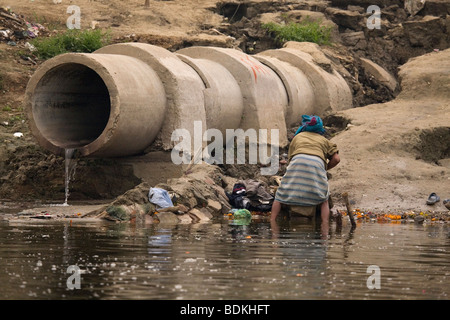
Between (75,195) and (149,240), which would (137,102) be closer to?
(75,195)

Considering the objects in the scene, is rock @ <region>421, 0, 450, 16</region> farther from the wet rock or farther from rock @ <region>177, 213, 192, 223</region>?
the wet rock

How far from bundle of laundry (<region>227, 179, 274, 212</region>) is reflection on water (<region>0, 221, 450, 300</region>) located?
1931mm

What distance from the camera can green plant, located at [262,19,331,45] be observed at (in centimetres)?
2212

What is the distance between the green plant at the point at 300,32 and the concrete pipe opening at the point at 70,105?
7.31 m

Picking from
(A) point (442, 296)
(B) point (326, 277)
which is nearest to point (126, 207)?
(B) point (326, 277)

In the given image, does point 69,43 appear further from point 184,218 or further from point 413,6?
point 413,6

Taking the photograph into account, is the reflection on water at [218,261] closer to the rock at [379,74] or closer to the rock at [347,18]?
the rock at [379,74]

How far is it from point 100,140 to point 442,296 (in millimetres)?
7919

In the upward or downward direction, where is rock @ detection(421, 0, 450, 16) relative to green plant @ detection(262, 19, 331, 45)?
upward

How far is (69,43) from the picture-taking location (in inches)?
747

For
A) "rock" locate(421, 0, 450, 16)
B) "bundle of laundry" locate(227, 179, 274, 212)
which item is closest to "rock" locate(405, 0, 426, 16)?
"rock" locate(421, 0, 450, 16)

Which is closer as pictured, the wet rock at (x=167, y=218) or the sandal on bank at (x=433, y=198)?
the wet rock at (x=167, y=218)
